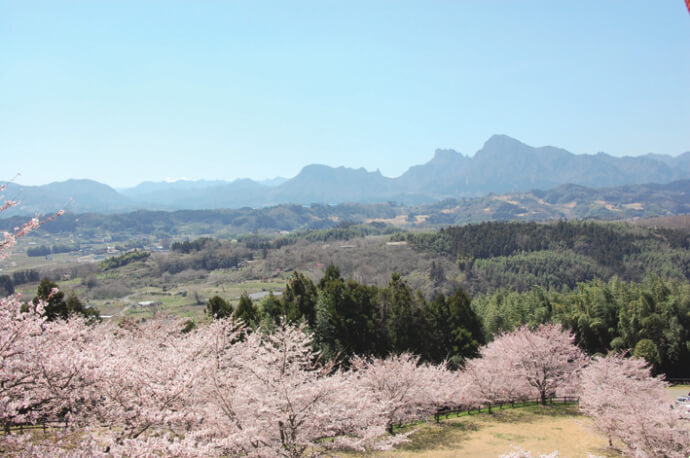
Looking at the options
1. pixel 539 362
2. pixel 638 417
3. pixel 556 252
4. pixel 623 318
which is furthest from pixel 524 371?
pixel 556 252

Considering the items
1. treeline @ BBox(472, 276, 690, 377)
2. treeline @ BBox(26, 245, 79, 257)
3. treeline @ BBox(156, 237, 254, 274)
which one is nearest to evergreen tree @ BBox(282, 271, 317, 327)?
treeline @ BBox(472, 276, 690, 377)

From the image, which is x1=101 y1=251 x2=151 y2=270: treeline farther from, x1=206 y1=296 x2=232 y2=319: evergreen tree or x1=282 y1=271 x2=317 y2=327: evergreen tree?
x1=282 y1=271 x2=317 y2=327: evergreen tree

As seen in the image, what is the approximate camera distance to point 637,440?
48.5 feet

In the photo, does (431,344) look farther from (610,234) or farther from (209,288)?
(610,234)

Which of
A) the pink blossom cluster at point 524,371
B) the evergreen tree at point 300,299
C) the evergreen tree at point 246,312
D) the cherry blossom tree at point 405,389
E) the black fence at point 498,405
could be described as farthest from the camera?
the evergreen tree at point 300,299

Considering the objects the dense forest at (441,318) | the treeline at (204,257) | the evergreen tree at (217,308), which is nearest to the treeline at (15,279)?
the treeline at (204,257)

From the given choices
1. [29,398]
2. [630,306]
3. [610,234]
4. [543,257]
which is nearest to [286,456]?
[29,398]

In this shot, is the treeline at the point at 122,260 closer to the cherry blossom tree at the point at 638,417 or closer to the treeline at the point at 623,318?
the treeline at the point at 623,318

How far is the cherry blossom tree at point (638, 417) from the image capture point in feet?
46.2

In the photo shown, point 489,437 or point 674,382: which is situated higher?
point 489,437

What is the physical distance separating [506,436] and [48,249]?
192573mm

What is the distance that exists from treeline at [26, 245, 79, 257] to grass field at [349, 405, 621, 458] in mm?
181320

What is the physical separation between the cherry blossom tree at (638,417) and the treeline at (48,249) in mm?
187210

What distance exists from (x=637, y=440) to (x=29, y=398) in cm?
1845
